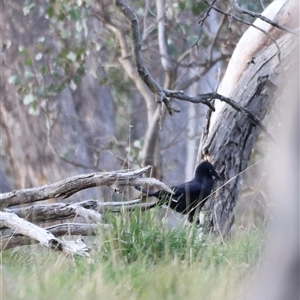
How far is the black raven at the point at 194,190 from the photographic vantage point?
245 inches

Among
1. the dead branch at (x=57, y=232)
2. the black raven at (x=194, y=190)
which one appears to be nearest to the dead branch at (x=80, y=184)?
the dead branch at (x=57, y=232)

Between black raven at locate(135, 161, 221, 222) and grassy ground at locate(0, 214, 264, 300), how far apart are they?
0.98 meters

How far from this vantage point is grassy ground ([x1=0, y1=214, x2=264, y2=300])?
3637 millimetres

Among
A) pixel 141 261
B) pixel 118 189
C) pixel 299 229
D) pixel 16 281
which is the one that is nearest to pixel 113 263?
pixel 141 261

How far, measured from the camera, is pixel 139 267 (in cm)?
423

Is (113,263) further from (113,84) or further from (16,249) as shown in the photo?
(113,84)

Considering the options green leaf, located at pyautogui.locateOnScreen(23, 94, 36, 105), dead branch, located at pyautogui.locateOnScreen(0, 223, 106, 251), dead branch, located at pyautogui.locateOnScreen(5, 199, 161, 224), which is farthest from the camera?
green leaf, located at pyautogui.locateOnScreen(23, 94, 36, 105)

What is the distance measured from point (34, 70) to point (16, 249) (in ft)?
21.9

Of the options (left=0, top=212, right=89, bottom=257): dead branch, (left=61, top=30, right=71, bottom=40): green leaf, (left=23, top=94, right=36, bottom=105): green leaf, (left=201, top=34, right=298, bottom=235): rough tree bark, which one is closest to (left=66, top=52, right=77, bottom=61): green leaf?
(left=61, top=30, right=71, bottom=40): green leaf

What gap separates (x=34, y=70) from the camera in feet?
38.2

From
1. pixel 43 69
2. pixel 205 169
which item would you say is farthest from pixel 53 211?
pixel 43 69

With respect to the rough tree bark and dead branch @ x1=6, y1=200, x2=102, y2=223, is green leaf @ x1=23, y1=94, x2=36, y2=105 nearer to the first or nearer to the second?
the rough tree bark

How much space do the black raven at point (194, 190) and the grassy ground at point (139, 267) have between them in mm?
979

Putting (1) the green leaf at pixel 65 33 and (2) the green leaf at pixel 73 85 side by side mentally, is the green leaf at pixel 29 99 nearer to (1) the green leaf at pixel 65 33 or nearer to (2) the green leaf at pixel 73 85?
(2) the green leaf at pixel 73 85
